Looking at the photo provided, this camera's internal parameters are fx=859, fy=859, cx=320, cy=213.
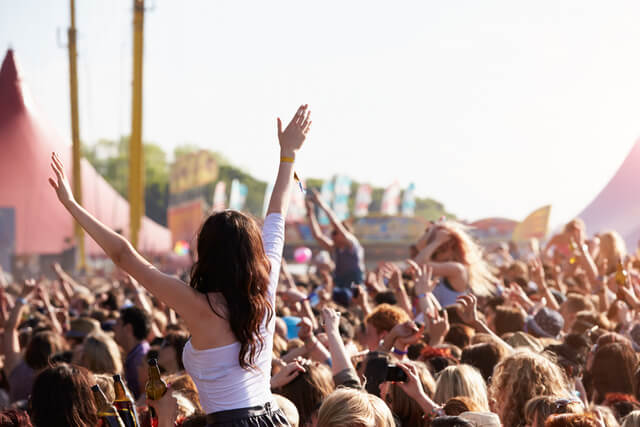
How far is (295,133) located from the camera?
3.05 m

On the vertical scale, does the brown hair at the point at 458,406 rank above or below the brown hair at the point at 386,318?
above

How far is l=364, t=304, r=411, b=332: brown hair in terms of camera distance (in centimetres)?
511

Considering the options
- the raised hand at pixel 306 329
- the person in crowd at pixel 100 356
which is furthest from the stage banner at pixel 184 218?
the raised hand at pixel 306 329

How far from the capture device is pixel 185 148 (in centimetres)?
10725

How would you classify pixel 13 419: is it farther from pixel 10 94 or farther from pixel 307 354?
pixel 10 94

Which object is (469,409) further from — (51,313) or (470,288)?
(51,313)

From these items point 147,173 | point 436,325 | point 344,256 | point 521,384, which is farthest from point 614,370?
point 147,173

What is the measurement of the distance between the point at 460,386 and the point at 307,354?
0.89 m

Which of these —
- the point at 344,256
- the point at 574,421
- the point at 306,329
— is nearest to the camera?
the point at 574,421

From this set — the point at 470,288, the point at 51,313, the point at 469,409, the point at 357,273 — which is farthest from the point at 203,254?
the point at 357,273

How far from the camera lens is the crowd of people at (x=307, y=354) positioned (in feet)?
8.53

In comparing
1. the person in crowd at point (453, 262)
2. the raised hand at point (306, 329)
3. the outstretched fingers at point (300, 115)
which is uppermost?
the outstretched fingers at point (300, 115)

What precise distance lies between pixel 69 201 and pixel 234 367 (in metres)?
0.71

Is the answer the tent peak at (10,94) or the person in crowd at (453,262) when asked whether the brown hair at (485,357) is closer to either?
the person in crowd at (453,262)
